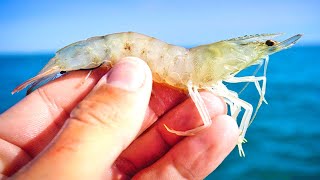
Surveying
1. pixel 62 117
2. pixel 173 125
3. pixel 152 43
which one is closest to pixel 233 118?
pixel 173 125

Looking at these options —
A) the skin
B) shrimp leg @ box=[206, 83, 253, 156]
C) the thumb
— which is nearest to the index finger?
the skin

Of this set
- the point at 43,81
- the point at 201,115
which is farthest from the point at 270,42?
the point at 43,81

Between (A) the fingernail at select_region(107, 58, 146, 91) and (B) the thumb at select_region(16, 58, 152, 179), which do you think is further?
(A) the fingernail at select_region(107, 58, 146, 91)

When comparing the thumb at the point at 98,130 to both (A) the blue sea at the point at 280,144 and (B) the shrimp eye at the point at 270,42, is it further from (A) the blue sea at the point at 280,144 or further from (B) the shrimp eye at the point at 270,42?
(A) the blue sea at the point at 280,144

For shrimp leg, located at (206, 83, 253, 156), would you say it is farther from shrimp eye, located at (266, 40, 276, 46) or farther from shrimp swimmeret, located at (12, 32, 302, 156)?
shrimp eye, located at (266, 40, 276, 46)

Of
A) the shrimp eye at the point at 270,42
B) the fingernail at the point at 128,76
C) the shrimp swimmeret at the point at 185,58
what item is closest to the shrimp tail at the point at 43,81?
the shrimp swimmeret at the point at 185,58

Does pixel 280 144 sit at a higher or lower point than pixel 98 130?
lower

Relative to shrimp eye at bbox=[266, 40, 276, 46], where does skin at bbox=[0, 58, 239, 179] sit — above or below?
below

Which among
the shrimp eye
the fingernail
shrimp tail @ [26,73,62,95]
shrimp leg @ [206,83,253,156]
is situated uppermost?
A: the fingernail

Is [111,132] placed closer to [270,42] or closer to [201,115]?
[201,115]
